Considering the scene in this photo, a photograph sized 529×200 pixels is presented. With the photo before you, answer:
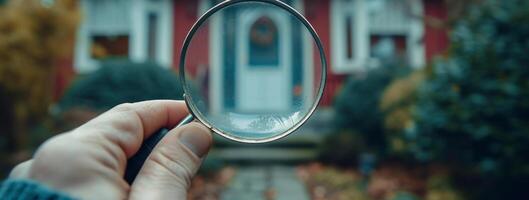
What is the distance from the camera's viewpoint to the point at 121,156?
4.37 ft

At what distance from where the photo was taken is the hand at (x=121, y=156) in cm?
121

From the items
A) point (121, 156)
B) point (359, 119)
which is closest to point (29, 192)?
point (121, 156)

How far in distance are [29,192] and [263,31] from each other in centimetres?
150

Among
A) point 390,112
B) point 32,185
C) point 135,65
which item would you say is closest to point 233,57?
point 32,185

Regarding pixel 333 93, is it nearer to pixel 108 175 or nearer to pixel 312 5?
pixel 312 5

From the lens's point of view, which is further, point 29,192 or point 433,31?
point 433,31

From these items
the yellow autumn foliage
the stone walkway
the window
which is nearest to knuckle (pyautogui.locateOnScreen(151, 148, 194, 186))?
the stone walkway

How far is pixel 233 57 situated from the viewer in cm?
185

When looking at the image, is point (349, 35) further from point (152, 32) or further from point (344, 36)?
point (152, 32)

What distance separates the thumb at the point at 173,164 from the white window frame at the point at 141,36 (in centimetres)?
951

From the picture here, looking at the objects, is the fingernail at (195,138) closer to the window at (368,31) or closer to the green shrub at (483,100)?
the green shrub at (483,100)

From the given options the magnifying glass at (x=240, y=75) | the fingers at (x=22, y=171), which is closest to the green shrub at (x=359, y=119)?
the magnifying glass at (x=240, y=75)

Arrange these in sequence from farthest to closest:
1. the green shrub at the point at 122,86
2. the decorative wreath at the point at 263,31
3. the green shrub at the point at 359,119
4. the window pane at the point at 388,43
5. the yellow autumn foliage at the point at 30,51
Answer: the window pane at the point at 388,43 < the green shrub at the point at 359,119 < the yellow autumn foliage at the point at 30,51 < the green shrub at the point at 122,86 < the decorative wreath at the point at 263,31

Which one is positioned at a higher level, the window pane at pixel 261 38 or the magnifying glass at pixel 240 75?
the window pane at pixel 261 38
